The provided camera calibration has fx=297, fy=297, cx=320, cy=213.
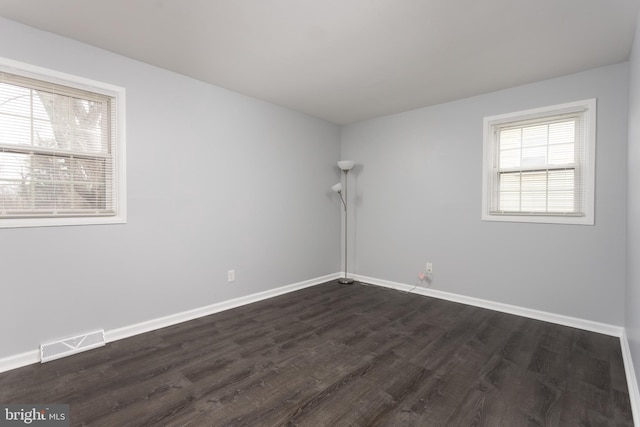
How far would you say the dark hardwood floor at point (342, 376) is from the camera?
1.68 m

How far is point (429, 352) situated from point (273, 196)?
2.48 metres

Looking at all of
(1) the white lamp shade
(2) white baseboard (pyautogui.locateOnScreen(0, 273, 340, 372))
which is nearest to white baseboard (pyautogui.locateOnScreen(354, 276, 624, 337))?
(2) white baseboard (pyautogui.locateOnScreen(0, 273, 340, 372))

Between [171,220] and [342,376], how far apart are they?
212cm

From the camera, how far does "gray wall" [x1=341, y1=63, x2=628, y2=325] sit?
8.97 ft

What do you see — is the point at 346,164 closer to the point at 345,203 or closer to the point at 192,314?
the point at 345,203

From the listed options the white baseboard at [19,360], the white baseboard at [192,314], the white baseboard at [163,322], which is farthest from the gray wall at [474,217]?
the white baseboard at [19,360]

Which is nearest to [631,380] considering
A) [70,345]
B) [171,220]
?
[171,220]

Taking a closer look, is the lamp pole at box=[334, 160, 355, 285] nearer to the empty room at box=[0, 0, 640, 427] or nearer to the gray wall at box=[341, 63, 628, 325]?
the gray wall at box=[341, 63, 628, 325]

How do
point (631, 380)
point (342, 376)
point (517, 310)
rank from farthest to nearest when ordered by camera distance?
point (517, 310), point (342, 376), point (631, 380)

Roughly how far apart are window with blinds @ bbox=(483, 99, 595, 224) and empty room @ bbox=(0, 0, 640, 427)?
2cm

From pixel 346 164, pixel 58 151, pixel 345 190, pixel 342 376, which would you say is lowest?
pixel 342 376

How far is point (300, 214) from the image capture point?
13.8ft

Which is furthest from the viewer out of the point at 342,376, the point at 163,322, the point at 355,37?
the point at 163,322

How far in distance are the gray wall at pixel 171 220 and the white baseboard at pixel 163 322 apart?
5cm
